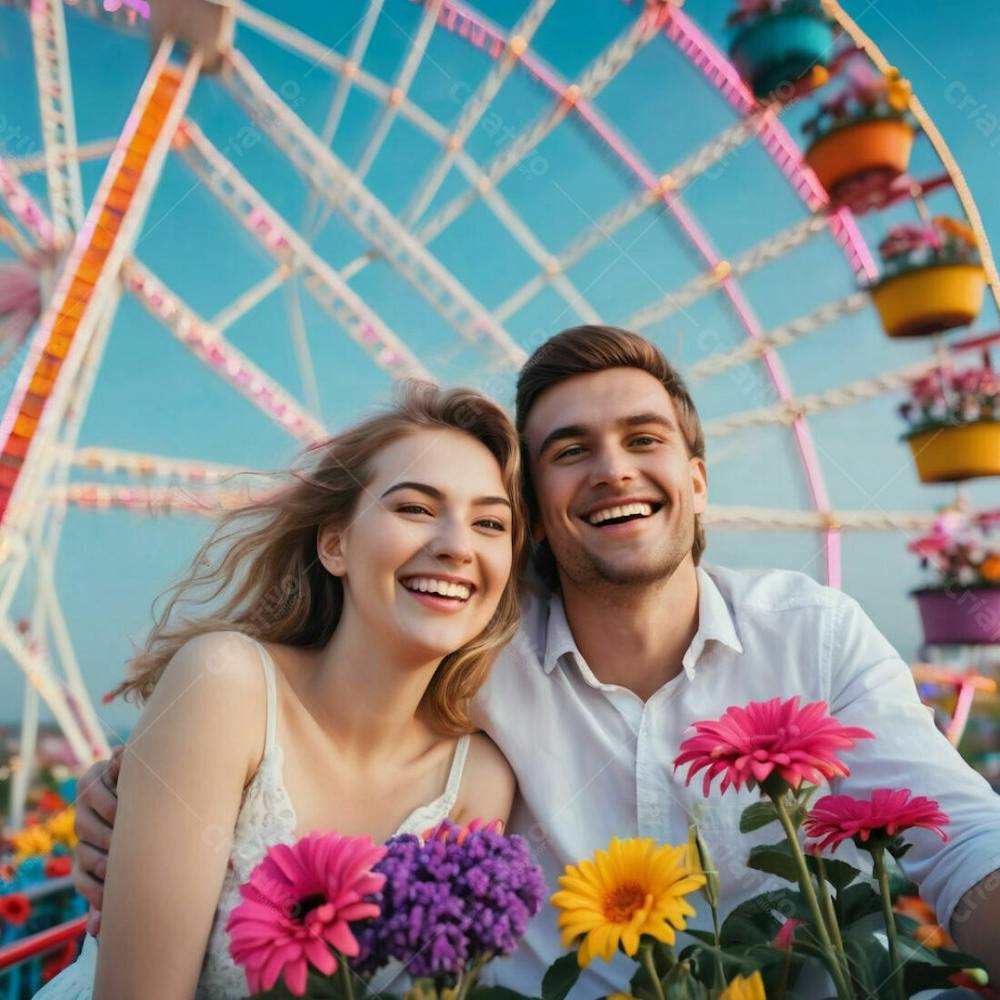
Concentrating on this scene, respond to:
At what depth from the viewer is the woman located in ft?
4.04

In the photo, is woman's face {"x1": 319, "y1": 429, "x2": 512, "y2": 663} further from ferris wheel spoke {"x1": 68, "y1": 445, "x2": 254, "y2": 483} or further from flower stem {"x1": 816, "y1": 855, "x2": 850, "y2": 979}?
ferris wheel spoke {"x1": 68, "y1": 445, "x2": 254, "y2": 483}

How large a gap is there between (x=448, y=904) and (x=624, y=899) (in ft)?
0.51

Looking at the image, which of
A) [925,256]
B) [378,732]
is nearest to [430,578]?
[378,732]

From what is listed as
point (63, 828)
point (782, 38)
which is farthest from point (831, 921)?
point (782, 38)

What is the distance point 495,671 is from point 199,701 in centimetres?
55

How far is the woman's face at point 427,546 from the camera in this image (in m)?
1.42

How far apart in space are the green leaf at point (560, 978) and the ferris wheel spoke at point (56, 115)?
5.69 metres

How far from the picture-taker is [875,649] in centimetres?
161

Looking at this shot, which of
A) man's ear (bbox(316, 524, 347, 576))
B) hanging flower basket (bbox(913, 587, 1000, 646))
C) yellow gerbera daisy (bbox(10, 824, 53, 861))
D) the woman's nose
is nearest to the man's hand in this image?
man's ear (bbox(316, 524, 347, 576))

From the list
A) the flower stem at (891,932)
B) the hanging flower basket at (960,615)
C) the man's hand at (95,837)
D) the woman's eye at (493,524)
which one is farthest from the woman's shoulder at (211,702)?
the hanging flower basket at (960,615)

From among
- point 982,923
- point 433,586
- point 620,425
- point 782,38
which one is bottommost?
point 982,923

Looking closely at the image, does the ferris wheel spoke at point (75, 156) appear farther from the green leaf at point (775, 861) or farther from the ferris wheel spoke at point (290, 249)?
the green leaf at point (775, 861)

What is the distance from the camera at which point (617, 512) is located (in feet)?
5.60

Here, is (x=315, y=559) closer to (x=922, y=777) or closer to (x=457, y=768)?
(x=457, y=768)
